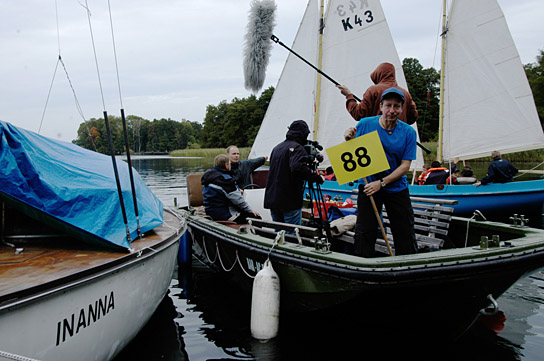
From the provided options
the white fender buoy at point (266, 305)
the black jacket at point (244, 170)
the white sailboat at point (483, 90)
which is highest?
the white sailboat at point (483, 90)

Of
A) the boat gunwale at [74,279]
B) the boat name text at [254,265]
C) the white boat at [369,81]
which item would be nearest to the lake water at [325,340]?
the boat name text at [254,265]

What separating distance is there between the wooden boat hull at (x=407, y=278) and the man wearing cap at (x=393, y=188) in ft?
1.56

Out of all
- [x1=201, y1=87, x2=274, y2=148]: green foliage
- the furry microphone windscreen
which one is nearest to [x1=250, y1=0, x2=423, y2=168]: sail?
the furry microphone windscreen

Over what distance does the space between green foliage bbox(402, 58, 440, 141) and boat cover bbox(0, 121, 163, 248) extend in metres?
56.4

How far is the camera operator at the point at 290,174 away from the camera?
4840 millimetres

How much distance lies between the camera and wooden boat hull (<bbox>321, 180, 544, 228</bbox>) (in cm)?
1074

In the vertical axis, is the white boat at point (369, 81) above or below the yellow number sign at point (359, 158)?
above

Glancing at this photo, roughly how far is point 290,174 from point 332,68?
8.32 meters

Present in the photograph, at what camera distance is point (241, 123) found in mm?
83750

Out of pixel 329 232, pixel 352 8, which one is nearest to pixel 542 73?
pixel 352 8

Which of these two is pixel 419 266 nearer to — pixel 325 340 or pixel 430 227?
pixel 325 340

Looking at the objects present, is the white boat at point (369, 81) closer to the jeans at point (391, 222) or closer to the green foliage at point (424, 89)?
→ the jeans at point (391, 222)

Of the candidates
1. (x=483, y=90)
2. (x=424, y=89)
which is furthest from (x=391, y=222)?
(x=424, y=89)

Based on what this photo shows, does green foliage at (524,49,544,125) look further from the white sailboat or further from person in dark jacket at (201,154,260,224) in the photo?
person in dark jacket at (201,154,260,224)
